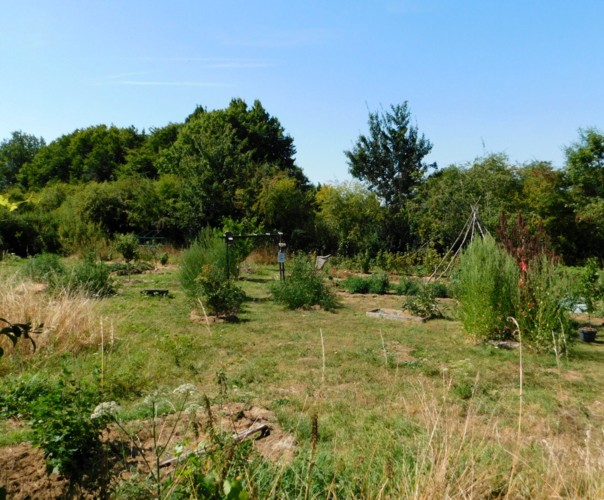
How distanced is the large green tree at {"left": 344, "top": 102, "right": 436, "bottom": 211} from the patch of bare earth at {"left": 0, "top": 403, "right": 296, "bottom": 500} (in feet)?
68.1

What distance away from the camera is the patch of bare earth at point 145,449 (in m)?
2.55

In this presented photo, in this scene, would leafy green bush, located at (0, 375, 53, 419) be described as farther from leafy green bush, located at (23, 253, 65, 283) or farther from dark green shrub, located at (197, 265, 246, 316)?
leafy green bush, located at (23, 253, 65, 283)

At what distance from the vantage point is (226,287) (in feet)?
28.8

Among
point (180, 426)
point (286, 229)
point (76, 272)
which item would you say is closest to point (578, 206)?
point (286, 229)

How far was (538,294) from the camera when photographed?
263 inches

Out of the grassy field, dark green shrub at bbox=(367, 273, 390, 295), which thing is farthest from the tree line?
the grassy field

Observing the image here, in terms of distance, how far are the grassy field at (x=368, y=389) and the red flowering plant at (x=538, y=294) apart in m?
0.32

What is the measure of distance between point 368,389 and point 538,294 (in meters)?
3.17

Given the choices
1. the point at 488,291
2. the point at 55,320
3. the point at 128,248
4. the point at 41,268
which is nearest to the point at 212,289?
the point at 55,320

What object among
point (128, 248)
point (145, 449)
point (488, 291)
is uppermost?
point (128, 248)

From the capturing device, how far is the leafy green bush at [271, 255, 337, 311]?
997cm

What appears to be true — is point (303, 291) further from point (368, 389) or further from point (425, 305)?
point (368, 389)

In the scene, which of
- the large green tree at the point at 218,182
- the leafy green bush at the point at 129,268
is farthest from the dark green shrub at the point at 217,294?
the large green tree at the point at 218,182

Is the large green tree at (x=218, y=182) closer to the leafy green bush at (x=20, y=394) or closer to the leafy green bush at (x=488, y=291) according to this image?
the leafy green bush at (x=488, y=291)
